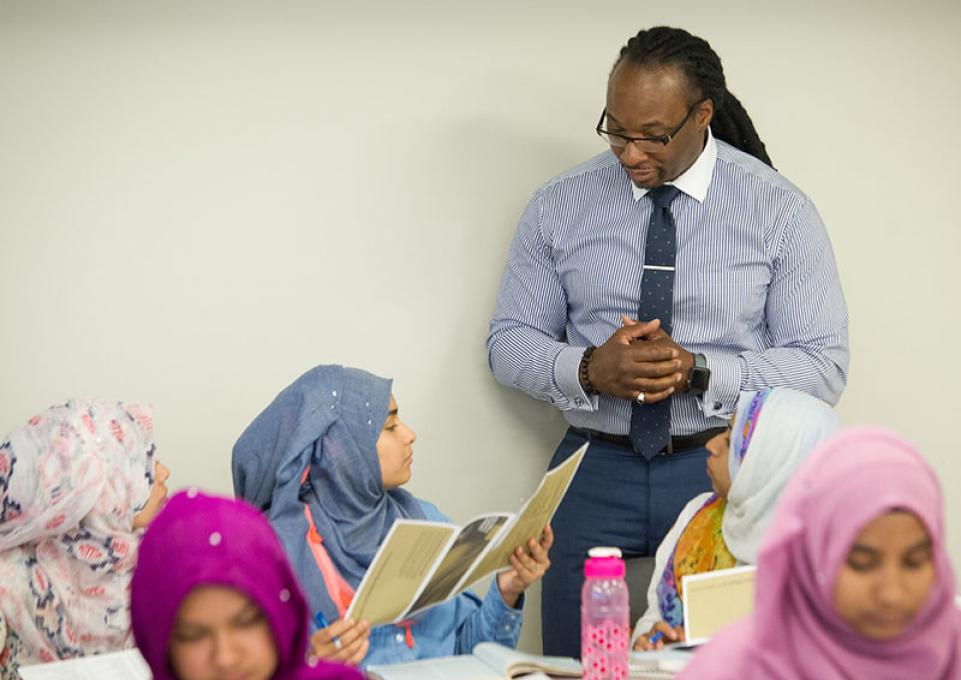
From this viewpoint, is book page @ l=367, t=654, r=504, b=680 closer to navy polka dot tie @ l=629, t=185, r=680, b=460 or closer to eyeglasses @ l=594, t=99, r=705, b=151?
navy polka dot tie @ l=629, t=185, r=680, b=460

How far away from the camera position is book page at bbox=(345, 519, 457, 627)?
2.65 metres

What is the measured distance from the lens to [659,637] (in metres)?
3.04

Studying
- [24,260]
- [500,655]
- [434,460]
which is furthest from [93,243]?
[500,655]

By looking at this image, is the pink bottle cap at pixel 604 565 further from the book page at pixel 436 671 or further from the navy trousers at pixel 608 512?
the navy trousers at pixel 608 512

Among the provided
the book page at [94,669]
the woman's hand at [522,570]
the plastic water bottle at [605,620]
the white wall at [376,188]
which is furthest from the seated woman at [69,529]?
the plastic water bottle at [605,620]

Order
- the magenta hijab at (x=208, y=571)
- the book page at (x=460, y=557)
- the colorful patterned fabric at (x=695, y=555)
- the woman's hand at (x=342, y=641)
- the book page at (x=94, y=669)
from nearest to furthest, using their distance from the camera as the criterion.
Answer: the magenta hijab at (x=208, y=571) < the book page at (x=94, y=669) < the woman's hand at (x=342, y=641) < the book page at (x=460, y=557) < the colorful patterned fabric at (x=695, y=555)

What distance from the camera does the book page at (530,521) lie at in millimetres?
2977

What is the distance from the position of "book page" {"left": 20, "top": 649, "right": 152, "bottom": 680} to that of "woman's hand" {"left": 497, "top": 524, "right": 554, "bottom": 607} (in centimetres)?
84

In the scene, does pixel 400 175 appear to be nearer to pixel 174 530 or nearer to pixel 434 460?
pixel 434 460

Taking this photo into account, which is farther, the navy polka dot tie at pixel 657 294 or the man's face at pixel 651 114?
the navy polka dot tie at pixel 657 294

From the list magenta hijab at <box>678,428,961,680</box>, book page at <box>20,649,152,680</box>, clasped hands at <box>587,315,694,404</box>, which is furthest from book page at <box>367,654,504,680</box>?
clasped hands at <box>587,315,694,404</box>

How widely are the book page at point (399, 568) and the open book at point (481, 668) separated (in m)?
0.11

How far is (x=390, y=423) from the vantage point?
10.9 feet

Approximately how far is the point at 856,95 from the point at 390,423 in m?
2.20
